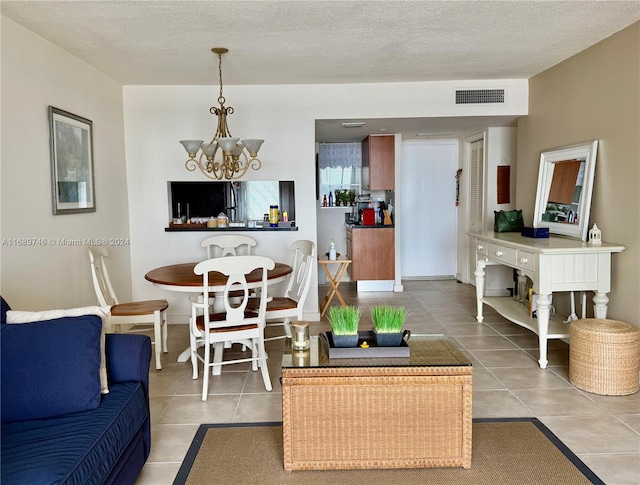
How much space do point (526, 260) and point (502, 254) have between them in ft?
1.61

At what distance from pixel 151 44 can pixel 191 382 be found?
251 centimetres

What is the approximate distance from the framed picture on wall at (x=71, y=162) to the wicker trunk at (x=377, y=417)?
8.15ft

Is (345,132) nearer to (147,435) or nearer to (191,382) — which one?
(191,382)

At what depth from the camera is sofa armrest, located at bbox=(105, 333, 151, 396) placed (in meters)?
2.38

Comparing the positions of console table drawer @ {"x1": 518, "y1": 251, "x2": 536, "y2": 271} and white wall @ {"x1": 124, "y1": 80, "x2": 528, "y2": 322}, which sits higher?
white wall @ {"x1": 124, "y1": 80, "x2": 528, "y2": 322}

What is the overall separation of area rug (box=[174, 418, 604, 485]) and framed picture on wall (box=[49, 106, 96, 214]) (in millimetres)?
2121

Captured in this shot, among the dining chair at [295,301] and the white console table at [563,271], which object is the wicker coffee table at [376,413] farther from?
the white console table at [563,271]

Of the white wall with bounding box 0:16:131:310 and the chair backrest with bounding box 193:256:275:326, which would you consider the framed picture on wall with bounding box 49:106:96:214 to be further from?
the chair backrest with bounding box 193:256:275:326

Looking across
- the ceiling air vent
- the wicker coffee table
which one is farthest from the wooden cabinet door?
the wicker coffee table

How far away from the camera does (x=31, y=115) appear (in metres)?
3.42

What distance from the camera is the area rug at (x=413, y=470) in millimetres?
2330

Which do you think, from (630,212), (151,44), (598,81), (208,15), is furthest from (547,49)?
(151,44)

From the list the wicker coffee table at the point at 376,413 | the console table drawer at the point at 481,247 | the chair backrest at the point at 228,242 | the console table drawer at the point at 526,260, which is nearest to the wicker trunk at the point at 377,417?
the wicker coffee table at the point at 376,413

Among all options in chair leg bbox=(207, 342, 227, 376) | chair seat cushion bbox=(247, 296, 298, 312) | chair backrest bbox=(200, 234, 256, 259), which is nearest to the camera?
chair leg bbox=(207, 342, 227, 376)
